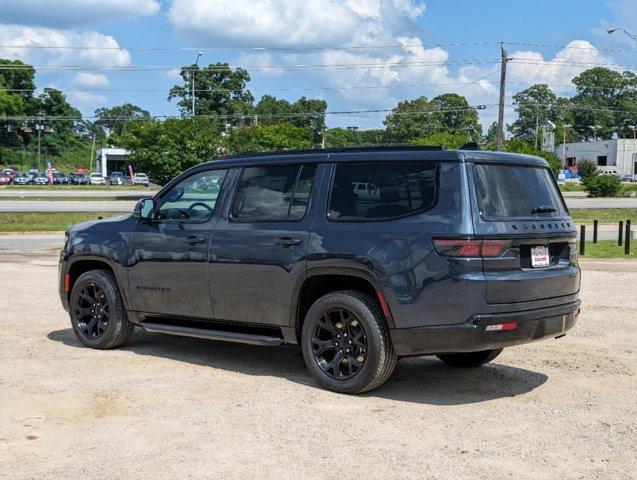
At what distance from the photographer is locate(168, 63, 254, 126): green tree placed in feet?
333

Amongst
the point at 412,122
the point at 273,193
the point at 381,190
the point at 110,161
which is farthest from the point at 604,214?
the point at 110,161

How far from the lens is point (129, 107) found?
19075cm

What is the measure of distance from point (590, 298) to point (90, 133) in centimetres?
17606

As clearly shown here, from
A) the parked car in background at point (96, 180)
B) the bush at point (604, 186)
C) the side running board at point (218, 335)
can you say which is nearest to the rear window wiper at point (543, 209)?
the side running board at point (218, 335)

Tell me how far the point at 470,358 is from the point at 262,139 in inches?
2474

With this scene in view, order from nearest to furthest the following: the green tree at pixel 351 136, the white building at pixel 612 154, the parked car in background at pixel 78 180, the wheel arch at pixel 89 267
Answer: the wheel arch at pixel 89 267
the parked car in background at pixel 78 180
the white building at pixel 612 154
the green tree at pixel 351 136

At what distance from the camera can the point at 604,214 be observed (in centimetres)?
3884

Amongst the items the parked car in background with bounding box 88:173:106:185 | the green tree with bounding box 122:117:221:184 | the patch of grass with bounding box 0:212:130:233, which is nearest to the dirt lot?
the patch of grass with bounding box 0:212:130:233

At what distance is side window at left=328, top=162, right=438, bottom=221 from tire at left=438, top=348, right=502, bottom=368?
1.75m

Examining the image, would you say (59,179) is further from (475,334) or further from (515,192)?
(475,334)

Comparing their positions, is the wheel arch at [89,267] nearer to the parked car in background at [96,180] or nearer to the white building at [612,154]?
the parked car in background at [96,180]

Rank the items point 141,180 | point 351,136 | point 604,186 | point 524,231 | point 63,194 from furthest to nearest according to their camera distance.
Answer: point 351,136, point 141,180, point 63,194, point 604,186, point 524,231

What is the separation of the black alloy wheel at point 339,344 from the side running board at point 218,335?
1.38 feet

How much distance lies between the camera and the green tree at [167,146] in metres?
52.3
